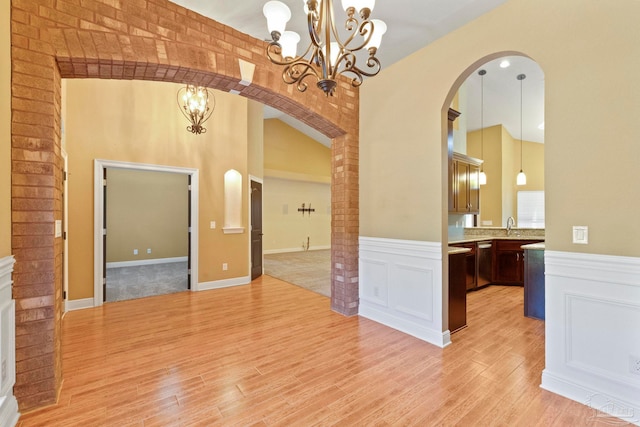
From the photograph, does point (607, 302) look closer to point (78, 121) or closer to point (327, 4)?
point (327, 4)

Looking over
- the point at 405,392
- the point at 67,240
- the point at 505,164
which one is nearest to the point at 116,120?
the point at 67,240

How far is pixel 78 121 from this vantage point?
3.89m

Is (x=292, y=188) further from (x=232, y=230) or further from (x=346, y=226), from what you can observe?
(x=346, y=226)

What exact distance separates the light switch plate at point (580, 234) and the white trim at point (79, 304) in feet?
17.8

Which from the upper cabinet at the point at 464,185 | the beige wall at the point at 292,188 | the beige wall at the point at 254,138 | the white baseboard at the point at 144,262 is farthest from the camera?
the beige wall at the point at 292,188

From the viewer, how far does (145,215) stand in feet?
24.3

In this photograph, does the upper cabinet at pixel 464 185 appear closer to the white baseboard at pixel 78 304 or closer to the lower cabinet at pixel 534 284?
the lower cabinet at pixel 534 284

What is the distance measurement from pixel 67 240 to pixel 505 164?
9281 mm

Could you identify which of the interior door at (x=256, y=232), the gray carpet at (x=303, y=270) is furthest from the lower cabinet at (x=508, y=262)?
the interior door at (x=256, y=232)

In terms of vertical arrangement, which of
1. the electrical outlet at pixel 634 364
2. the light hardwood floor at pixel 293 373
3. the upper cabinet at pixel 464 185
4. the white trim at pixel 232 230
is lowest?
the light hardwood floor at pixel 293 373

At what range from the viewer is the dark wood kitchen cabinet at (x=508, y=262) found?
4.82 metres

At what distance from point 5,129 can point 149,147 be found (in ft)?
9.63

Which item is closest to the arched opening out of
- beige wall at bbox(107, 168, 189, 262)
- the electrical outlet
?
the electrical outlet

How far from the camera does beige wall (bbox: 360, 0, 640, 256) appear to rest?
1.71m
